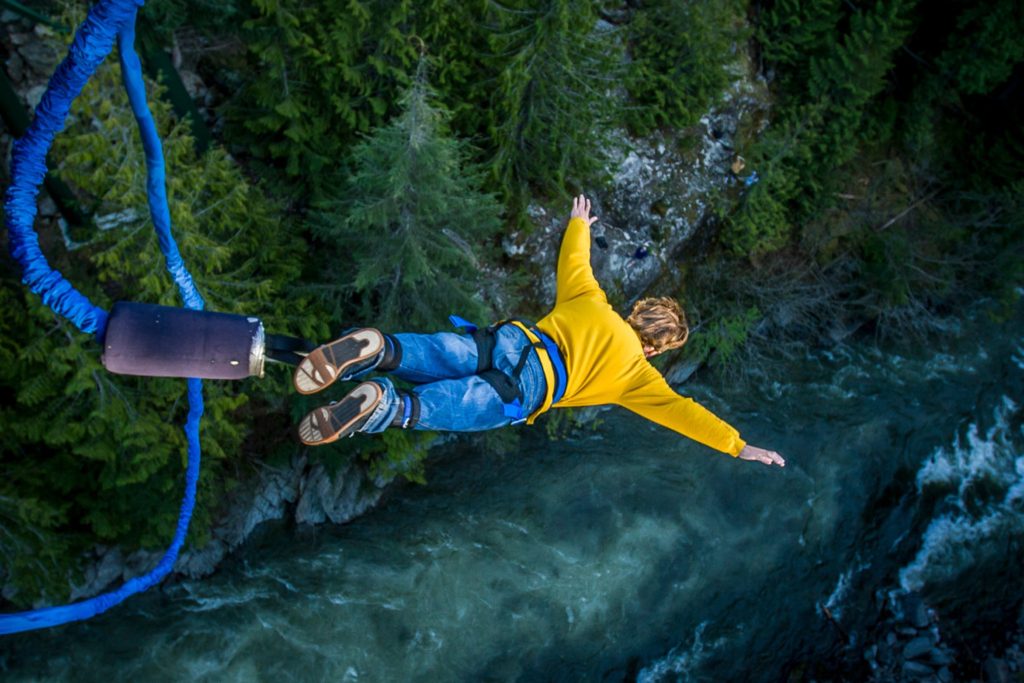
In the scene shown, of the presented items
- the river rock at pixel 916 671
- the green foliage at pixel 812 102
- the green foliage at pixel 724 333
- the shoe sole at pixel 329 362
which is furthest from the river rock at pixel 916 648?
the shoe sole at pixel 329 362

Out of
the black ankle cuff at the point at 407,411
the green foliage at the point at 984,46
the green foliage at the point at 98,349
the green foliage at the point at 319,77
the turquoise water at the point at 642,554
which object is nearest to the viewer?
the black ankle cuff at the point at 407,411

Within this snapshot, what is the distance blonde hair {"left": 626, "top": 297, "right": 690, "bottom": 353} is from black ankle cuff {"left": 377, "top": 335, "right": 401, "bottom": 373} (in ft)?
5.46

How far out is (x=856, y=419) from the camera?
11117 mm

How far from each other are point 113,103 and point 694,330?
8328mm

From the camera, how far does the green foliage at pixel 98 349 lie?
5.25m

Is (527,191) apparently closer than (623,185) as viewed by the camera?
Yes

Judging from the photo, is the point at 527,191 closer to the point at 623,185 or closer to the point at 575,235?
the point at 623,185

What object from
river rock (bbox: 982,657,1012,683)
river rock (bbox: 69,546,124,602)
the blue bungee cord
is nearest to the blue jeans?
the blue bungee cord

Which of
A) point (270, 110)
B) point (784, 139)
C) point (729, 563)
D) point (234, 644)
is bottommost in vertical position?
point (234, 644)

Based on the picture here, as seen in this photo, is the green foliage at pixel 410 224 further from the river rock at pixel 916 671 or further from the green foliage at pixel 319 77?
the river rock at pixel 916 671

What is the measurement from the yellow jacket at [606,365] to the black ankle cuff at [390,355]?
99 centimetres

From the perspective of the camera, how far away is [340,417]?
3.42m

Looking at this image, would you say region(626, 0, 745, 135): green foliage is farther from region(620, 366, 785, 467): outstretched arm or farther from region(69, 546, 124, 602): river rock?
region(69, 546, 124, 602): river rock

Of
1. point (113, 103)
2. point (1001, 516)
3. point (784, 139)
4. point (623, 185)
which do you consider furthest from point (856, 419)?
point (113, 103)
